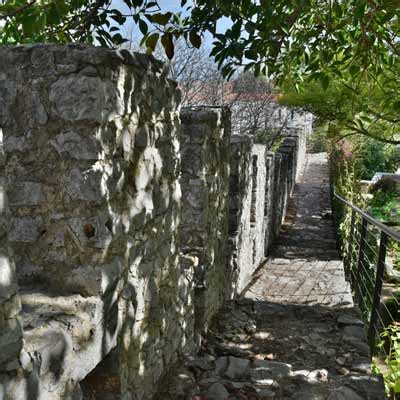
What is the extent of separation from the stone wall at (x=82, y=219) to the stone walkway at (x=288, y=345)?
0.55m

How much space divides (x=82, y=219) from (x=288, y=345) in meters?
2.82

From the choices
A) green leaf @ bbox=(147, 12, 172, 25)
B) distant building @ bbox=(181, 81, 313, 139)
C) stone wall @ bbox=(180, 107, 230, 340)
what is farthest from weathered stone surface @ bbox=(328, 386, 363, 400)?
distant building @ bbox=(181, 81, 313, 139)

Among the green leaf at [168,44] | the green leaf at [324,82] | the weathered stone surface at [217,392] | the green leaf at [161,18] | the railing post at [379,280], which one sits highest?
the green leaf at [161,18]

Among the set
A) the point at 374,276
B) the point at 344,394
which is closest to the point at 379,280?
the point at 344,394

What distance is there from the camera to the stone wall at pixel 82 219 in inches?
66.0

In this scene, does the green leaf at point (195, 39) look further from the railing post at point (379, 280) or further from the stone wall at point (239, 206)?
the railing post at point (379, 280)

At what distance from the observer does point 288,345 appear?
412cm

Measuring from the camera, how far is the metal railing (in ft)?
10.8

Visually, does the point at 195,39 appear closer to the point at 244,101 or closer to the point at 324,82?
the point at 324,82

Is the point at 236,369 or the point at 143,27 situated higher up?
the point at 143,27

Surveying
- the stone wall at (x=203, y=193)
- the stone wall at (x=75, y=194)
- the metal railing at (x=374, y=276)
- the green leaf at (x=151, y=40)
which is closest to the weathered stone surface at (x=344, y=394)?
the metal railing at (x=374, y=276)

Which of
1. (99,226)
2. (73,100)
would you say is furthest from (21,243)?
(73,100)

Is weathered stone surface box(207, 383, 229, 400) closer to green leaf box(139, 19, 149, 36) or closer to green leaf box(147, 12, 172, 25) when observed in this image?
green leaf box(147, 12, 172, 25)

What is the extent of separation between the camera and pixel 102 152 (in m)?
1.98
